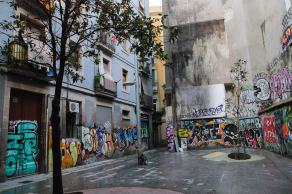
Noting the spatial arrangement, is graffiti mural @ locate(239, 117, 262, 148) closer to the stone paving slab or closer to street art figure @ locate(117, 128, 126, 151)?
street art figure @ locate(117, 128, 126, 151)

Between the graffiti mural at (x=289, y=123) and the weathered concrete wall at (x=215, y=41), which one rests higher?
the weathered concrete wall at (x=215, y=41)

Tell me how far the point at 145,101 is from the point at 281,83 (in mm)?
12806

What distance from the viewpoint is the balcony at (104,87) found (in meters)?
17.6

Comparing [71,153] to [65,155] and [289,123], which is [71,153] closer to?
[65,155]

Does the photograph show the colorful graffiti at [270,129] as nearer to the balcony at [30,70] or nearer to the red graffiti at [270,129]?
the red graffiti at [270,129]

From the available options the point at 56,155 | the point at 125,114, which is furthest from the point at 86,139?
the point at 56,155

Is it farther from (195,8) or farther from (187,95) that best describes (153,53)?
(195,8)

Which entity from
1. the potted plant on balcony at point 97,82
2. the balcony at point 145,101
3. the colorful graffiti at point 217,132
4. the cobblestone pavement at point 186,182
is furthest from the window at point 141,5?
the cobblestone pavement at point 186,182

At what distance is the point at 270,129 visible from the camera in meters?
17.0

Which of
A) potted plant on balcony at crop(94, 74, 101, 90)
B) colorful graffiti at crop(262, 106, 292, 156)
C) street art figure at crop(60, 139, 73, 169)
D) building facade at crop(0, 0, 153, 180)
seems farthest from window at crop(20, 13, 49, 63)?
colorful graffiti at crop(262, 106, 292, 156)

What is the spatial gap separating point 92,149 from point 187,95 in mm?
11319

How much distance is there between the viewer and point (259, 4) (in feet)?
74.4

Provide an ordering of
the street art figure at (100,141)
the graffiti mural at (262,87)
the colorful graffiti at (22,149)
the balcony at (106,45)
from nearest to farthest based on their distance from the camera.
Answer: the colorful graffiti at (22,149), the street art figure at (100,141), the balcony at (106,45), the graffiti mural at (262,87)

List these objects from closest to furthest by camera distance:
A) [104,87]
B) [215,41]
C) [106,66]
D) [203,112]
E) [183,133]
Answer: [104,87], [106,66], [183,133], [203,112], [215,41]
